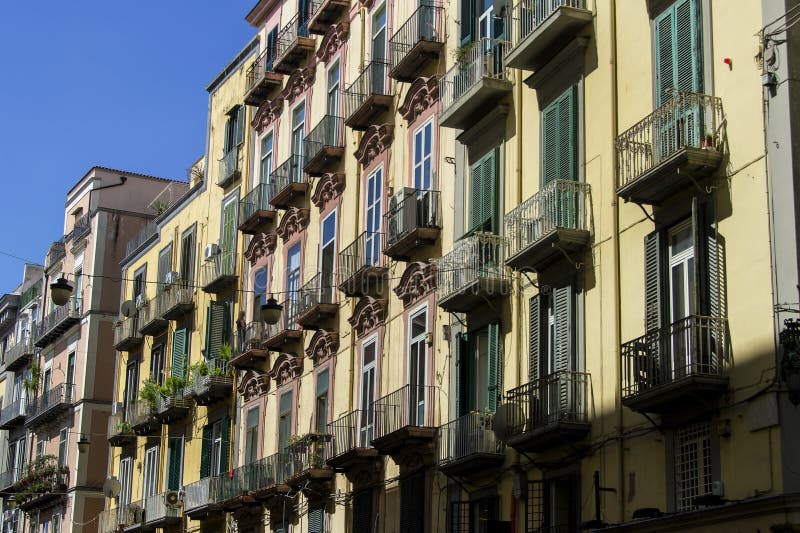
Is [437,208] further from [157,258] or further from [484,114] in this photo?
[157,258]

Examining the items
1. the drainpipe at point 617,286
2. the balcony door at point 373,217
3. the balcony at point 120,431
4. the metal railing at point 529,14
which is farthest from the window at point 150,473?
the drainpipe at point 617,286

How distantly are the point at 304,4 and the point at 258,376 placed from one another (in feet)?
32.4

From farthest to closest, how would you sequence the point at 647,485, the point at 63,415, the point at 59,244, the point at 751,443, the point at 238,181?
the point at 59,244 → the point at 63,415 → the point at 238,181 → the point at 647,485 → the point at 751,443

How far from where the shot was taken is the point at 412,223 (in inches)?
1123

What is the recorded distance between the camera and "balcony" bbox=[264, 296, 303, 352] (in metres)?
34.3

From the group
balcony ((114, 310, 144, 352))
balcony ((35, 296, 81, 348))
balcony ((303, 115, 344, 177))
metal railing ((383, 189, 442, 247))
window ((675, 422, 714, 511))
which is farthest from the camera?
balcony ((35, 296, 81, 348))

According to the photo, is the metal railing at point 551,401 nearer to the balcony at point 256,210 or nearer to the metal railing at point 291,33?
the balcony at point 256,210

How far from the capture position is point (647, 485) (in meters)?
20.0

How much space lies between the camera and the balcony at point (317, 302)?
107 feet

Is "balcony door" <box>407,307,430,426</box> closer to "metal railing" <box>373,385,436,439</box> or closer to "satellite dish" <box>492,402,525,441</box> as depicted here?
"metal railing" <box>373,385,436,439</box>

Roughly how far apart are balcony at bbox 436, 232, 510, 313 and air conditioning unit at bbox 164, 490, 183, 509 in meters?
17.2

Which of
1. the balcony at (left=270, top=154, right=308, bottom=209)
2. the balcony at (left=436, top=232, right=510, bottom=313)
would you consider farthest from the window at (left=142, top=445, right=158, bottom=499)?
the balcony at (left=436, top=232, right=510, bottom=313)

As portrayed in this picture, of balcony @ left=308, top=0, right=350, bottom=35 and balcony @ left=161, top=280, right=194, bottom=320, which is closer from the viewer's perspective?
balcony @ left=308, top=0, right=350, bottom=35

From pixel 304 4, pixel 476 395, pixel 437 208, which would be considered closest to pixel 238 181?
pixel 304 4
